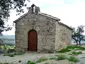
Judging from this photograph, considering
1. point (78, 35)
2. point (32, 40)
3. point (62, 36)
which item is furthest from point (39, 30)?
point (78, 35)

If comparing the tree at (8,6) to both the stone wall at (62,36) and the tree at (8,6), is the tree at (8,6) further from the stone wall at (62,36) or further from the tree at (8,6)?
the stone wall at (62,36)

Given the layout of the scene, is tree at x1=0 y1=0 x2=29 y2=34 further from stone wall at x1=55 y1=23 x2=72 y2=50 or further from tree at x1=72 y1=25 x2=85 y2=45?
tree at x1=72 y1=25 x2=85 y2=45

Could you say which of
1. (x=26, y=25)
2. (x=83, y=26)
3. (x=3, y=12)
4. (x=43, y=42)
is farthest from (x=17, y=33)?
(x=83, y=26)

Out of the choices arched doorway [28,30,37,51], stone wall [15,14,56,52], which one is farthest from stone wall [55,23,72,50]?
arched doorway [28,30,37,51]

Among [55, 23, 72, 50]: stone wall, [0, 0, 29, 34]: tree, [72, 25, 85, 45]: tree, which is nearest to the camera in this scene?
[0, 0, 29, 34]: tree

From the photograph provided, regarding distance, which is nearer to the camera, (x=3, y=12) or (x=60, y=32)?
(x=3, y=12)

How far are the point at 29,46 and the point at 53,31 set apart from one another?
3367mm

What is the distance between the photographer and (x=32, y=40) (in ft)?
90.1

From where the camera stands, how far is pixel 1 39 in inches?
1128

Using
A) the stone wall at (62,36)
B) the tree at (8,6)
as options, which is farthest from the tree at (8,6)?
the stone wall at (62,36)

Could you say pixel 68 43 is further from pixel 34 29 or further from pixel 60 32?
pixel 34 29

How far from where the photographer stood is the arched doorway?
2736cm

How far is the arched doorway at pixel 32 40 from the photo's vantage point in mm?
27359

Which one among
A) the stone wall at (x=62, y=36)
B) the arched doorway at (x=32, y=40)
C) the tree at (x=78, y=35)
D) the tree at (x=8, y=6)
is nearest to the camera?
the tree at (x=8, y=6)
